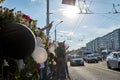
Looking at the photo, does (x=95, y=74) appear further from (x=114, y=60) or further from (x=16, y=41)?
(x=16, y=41)

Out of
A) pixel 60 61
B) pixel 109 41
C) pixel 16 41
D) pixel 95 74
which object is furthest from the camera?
pixel 109 41

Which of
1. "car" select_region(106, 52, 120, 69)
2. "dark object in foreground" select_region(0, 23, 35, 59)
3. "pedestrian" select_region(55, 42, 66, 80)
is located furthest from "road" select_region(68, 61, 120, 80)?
"dark object in foreground" select_region(0, 23, 35, 59)

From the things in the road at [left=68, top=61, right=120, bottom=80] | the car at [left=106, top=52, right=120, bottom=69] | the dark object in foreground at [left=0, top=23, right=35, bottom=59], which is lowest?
the road at [left=68, top=61, right=120, bottom=80]

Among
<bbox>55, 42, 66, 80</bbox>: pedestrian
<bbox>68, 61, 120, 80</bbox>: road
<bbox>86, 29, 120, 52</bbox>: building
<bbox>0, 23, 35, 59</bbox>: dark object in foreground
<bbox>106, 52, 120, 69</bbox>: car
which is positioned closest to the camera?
<bbox>0, 23, 35, 59</bbox>: dark object in foreground

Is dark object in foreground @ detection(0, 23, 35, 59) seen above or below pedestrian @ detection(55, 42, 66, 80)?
above

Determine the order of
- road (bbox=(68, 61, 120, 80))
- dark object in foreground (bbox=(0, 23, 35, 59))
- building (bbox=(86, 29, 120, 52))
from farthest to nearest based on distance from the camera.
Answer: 1. building (bbox=(86, 29, 120, 52))
2. road (bbox=(68, 61, 120, 80))
3. dark object in foreground (bbox=(0, 23, 35, 59))

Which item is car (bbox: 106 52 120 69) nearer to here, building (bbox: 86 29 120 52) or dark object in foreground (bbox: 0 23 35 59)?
dark object in foreground (bbox: 0 23 35 59)

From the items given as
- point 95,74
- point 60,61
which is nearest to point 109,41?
point 95,74

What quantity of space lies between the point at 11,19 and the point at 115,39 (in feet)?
516

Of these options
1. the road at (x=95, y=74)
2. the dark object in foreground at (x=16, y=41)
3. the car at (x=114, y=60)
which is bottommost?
the road at (x=95, y=74)

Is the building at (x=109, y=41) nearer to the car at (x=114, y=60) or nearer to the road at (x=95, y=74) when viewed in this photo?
the car at (x=114, y=60)

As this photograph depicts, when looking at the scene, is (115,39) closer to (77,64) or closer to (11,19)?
(77,64)

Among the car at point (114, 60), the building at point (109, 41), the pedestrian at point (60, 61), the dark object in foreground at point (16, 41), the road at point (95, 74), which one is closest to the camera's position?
the dark object in foreground at point (16, 41)

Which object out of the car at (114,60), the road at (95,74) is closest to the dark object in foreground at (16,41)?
the road at (95,74)
